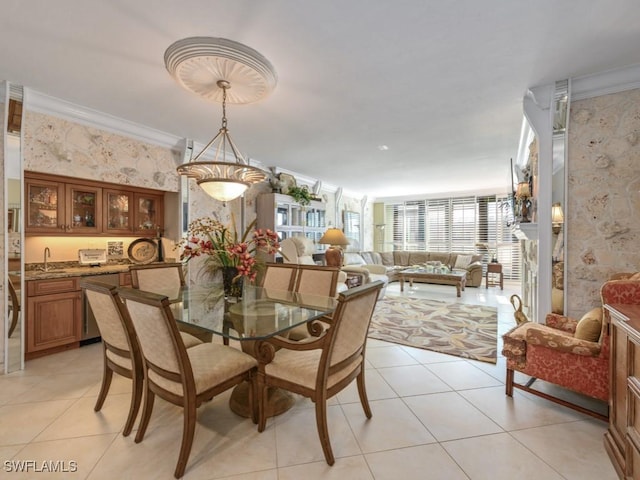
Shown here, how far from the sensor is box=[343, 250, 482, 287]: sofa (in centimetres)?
675

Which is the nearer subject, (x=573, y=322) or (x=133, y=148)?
(x=573, y=322)

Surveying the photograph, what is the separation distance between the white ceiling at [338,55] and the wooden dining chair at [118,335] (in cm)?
157

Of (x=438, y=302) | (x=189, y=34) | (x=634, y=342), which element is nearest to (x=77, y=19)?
(x=189, y=34)

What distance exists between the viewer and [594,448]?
5.41 feet

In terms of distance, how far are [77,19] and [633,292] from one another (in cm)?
358

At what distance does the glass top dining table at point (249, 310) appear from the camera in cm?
173

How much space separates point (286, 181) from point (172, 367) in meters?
4.10

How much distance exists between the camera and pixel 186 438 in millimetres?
1472

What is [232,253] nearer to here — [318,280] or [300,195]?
[318,280]

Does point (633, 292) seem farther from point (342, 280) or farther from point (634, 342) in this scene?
point (342, 280)

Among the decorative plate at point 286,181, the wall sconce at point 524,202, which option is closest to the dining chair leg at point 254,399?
the wall sconce at point 524,202

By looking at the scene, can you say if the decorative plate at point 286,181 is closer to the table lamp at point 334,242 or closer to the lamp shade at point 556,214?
the table lamp at point 334,242

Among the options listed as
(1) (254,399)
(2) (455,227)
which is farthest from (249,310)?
(2) (455,227)

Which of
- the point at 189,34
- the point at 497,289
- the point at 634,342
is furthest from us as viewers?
the point at 497,289
